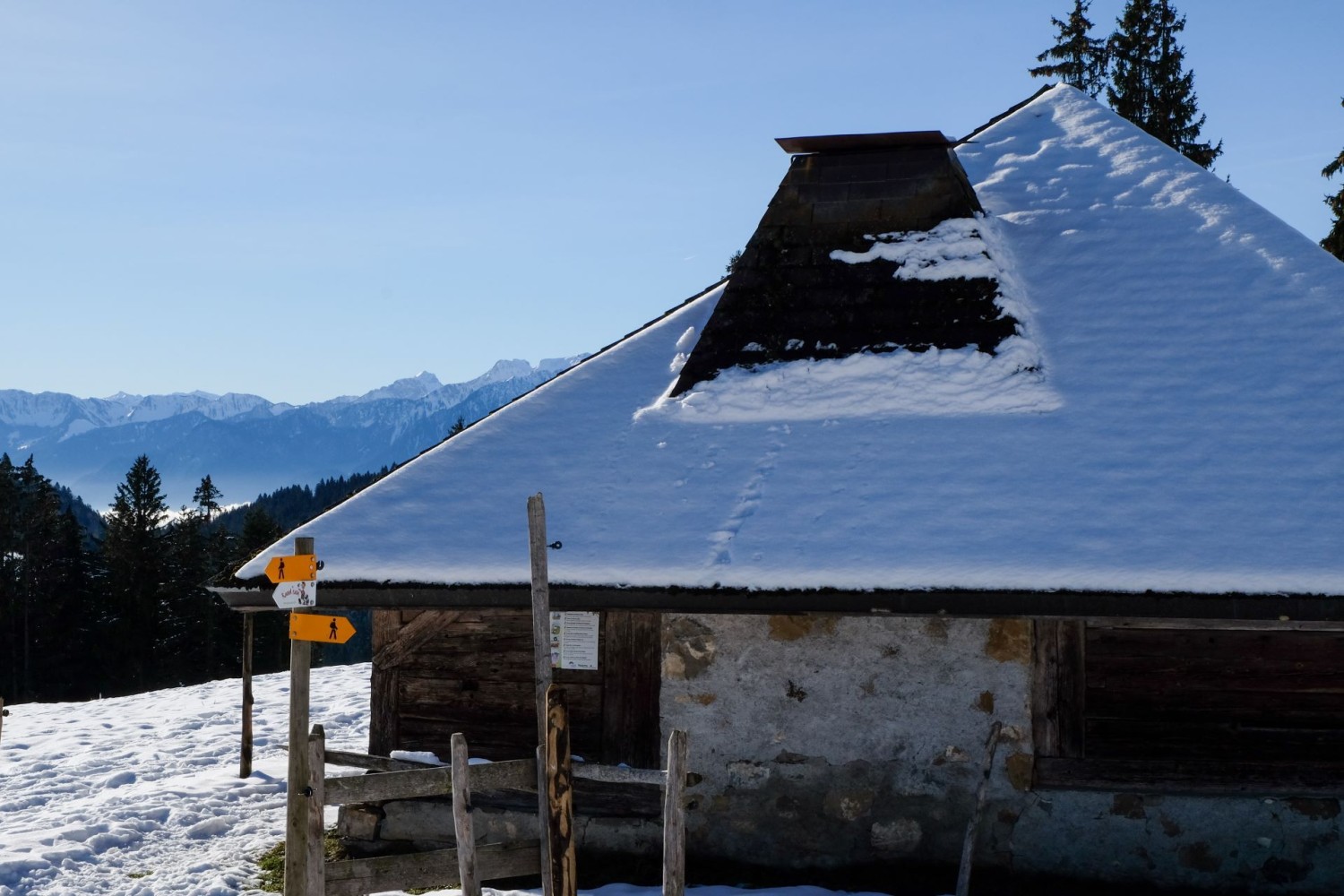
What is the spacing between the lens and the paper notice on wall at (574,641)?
8.94 metres

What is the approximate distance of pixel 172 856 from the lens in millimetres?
9672

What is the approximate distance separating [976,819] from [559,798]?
108 inches

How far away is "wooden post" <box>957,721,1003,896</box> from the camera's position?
7.52m

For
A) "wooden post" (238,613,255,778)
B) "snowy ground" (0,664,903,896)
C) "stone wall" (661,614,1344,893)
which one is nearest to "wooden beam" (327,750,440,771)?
"snowy ground" (0,664,903,896)

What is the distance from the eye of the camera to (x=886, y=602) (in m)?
7.47

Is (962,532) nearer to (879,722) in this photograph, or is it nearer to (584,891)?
(879,722)

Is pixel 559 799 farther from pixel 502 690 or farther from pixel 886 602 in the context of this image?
pixel 502 690

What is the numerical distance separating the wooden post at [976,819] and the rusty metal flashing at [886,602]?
0.92 meters

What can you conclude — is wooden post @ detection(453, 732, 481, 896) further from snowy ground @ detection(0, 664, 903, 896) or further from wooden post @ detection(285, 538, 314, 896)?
snowy ground @ detection(0, 664, 903, 896)

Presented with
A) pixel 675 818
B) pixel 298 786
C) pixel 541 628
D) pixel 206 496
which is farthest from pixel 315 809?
pixel 206 496

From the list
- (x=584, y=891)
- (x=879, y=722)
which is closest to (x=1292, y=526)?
(x=879, y=722)

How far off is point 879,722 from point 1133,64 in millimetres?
21527

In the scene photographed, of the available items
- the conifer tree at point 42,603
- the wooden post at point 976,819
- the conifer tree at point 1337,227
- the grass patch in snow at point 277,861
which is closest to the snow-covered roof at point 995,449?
the wooden post at point 976,819

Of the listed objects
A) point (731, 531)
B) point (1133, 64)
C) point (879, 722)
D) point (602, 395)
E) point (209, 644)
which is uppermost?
point (1133, 64)
